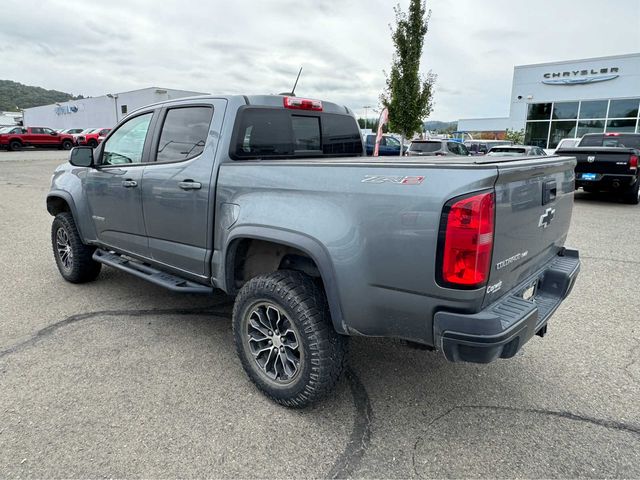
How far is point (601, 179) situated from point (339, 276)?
10.8m

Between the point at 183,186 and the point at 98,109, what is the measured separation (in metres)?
53.5

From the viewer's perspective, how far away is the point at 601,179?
35.2 ft

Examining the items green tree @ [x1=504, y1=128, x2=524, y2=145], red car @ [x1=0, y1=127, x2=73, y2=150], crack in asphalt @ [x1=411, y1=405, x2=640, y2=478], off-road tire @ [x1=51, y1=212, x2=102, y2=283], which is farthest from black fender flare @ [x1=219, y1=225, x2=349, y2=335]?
red car @ [x1=0, y1=127, x2=73, y2=150]

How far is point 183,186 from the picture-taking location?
3.20 metres

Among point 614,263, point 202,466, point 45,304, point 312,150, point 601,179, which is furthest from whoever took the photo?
point 601,179

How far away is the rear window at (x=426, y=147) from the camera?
14195mm

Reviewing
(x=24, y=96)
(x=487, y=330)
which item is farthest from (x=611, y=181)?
(x=24, y=96)

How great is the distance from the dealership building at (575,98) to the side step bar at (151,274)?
2590 cm

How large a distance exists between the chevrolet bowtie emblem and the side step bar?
2284 millimetres

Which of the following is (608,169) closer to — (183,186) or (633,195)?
(633,195)

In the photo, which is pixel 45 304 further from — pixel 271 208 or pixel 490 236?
pixel 490 236

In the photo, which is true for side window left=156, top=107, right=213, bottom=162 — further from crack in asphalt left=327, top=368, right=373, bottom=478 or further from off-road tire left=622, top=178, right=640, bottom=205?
off-road tire left=622, top=178, right=640, bottom=205

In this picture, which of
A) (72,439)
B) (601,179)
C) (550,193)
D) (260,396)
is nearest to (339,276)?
(260,396)

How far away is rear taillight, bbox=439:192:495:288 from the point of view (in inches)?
78.2
